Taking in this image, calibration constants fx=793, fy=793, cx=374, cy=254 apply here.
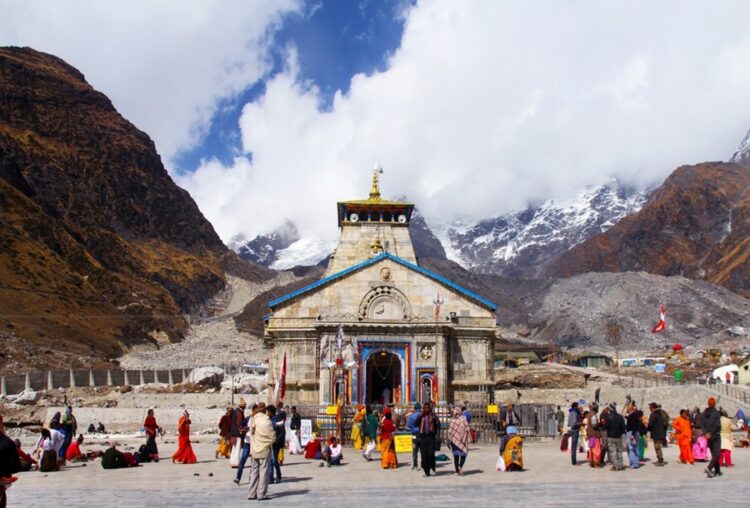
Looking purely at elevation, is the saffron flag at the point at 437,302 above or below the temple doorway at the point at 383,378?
above

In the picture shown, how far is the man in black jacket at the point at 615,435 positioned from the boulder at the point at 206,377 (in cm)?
4772

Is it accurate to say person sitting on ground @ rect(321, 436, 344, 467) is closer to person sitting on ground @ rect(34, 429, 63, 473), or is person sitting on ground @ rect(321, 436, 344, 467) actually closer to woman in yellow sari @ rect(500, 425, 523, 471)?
woman in yellow sari @ rect(500, 425, 523, 471)

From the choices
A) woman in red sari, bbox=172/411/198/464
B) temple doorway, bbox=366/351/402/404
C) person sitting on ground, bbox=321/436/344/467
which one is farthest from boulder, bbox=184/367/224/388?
person sitting on ground, bbox=321/436/344/467

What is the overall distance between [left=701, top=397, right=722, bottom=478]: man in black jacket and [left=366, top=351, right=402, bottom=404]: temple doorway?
62.5ft

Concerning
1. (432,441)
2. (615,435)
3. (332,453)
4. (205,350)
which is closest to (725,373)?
(615,435)

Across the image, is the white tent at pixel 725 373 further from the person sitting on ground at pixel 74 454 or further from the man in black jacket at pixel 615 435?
the person sitting on ground at pixel 74 454

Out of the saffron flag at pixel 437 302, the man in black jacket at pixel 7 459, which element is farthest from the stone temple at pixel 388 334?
the man in black jacket at pixel 7 459

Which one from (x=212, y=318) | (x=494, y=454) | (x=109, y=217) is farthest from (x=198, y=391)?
(x=109, y=217)

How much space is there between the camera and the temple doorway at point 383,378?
37.1 meters

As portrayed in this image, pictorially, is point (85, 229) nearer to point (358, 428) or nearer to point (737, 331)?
point (737, 331)

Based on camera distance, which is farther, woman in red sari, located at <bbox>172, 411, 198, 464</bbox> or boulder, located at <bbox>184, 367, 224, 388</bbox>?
boulder, located at <bbox>184, 367, 224, 388</bbox>

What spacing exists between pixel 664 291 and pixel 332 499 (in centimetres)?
10696

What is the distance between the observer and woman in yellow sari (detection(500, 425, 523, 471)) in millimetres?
18641

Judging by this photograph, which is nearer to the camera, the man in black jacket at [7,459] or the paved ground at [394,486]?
the man in black jacket at [7,459]
